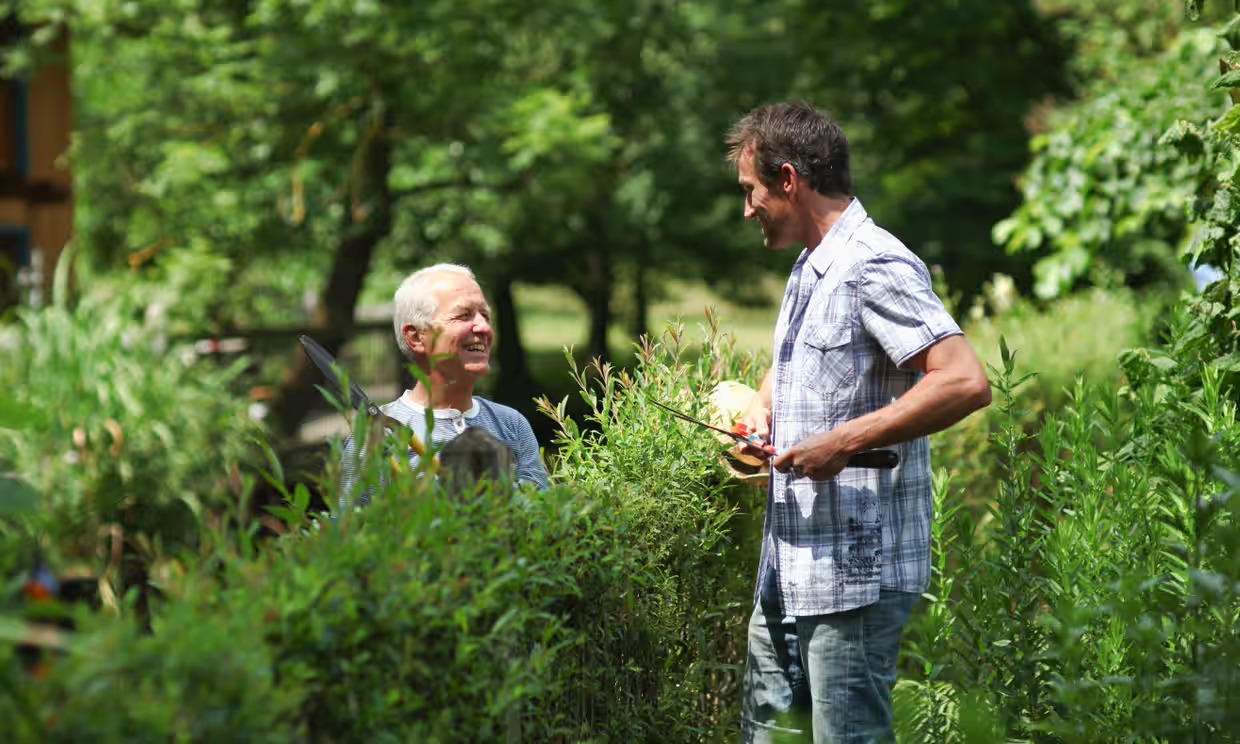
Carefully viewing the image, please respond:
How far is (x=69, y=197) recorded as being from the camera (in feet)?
58.7

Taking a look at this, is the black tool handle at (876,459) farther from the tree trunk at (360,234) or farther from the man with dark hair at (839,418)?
the tree trunk at (360,234)

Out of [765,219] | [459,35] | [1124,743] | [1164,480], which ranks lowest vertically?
[1124,743]

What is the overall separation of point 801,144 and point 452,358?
1.07m

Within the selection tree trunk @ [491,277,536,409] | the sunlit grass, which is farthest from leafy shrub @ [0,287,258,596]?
tree trunk @ [491,277,536,409]

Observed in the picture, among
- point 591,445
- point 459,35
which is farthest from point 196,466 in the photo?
point 459,35

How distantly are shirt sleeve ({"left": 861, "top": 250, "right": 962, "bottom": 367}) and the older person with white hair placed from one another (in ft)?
3.15

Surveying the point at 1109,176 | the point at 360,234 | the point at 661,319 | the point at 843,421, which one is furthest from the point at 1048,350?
the point at 360,234

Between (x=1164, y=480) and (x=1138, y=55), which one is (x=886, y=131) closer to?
(x=1138, y=55)

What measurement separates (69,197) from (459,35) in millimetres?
6438

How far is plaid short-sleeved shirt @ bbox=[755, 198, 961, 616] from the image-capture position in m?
3.09

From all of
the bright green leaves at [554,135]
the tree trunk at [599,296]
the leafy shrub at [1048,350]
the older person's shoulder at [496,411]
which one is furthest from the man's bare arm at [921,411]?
the tree trunk at [599,296]

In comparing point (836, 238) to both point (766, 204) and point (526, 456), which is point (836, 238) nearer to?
point (766, 204)

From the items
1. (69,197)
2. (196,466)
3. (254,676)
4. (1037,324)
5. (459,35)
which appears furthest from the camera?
(69,197)

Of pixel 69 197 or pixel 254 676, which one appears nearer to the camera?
pixel 254 676
